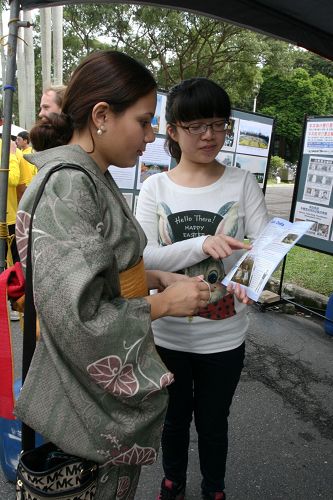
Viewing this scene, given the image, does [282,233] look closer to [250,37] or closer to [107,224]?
[107,224]

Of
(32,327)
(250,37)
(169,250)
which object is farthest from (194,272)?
(250,37)

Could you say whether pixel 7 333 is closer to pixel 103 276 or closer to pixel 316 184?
pixel 103 276

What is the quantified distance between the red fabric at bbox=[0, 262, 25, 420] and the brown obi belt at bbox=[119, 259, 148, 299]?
262 mm

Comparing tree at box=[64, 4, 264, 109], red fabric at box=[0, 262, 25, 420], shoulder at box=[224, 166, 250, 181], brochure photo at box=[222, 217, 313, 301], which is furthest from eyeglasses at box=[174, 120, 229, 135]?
tree at box=[64, 4, 264, 109]

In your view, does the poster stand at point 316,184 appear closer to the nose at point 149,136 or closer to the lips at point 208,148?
the lips at point 208,148

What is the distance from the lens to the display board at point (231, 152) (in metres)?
4.00

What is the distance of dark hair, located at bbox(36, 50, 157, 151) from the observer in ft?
3.53

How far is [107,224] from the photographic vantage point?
41.9 inches

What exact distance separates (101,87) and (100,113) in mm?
66

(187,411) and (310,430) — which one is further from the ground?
(187,411)

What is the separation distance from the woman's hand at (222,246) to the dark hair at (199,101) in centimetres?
49

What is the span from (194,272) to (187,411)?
2.15ft

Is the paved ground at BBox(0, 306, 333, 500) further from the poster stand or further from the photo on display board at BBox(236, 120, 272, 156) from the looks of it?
the photo on display board at BBox(236, 120, 272, 156)

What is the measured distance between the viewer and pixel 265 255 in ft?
4.50
